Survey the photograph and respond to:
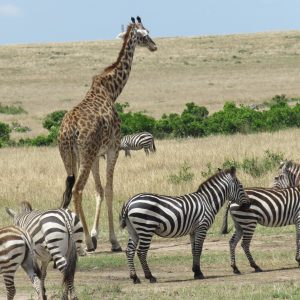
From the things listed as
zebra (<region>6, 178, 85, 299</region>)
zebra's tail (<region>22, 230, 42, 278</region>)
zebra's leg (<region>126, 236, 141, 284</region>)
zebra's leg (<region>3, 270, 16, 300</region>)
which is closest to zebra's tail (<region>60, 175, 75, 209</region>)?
zebra's leg (<region>126, 236, 141, 284</region>)

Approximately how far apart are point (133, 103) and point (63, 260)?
3793 cm

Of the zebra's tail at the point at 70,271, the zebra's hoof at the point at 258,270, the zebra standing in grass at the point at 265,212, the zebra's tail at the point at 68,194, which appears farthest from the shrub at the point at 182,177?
the zebra's tail at the point at 70,271

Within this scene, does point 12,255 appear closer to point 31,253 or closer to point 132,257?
point 31,253

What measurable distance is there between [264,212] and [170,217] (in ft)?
4.71

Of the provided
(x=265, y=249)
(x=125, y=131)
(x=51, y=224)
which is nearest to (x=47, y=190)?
(x=265, y=249)

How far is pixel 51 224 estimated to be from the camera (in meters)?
9.23

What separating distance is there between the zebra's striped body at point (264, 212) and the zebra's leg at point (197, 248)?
0.47 m

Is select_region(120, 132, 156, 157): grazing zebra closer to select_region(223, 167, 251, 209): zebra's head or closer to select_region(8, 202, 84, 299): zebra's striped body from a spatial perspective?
select_region(223, 167, 251, 209): zebra's head

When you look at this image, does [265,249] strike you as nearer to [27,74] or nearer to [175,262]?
[175,262]

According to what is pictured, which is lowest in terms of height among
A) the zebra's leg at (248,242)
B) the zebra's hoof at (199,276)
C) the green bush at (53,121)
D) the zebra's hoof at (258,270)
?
the green bush at (53,121)

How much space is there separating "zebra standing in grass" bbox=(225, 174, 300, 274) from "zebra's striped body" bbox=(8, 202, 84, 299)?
2.20 m

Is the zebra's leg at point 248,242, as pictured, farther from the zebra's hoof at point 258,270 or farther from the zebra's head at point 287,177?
the zebra's head at point 287,177

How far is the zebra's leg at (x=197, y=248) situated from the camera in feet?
33.5

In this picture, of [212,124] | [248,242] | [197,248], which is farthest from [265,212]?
[212,124]
